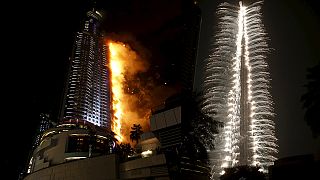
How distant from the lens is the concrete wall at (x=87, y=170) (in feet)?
125

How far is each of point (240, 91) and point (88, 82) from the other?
115 feet

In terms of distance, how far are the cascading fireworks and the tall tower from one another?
2710 cm

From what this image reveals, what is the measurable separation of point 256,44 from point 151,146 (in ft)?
63.1

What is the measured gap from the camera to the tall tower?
64.0 m

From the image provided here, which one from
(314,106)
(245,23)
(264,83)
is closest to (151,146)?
A: (264,83)

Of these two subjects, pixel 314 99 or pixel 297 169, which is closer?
pixel 314 99

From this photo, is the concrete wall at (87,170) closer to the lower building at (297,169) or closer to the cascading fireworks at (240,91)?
the cascading fireworks at (240,91)

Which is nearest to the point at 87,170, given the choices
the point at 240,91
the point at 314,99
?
the point at 240,91

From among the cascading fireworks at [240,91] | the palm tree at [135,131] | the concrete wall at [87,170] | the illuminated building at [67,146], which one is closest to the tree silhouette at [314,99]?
the cascading fireworks at [240,91]

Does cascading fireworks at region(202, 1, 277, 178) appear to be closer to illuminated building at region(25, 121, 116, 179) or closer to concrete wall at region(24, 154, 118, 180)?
concrete wall at region(24, 154, 118, 180)

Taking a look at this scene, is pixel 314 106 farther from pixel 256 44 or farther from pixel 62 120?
pixel 62 120

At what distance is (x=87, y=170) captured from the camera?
4028cm

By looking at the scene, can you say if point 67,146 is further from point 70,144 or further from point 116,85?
point 116,85

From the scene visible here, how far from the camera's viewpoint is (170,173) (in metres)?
34.4
